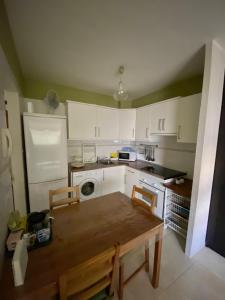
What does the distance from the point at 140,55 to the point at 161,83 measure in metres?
0.95

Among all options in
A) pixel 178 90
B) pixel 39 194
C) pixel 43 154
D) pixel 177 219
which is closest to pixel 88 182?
pixel 39 194

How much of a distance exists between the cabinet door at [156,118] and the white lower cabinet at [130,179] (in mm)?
892

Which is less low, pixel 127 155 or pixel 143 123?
pixel 143 123

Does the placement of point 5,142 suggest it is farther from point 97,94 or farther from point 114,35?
point 97,94

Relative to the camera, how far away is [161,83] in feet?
7.83

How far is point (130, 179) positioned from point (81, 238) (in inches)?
74.5

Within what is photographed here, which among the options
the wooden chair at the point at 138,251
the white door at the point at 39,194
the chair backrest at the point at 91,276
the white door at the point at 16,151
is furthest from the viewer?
the white door at the point at 39,194

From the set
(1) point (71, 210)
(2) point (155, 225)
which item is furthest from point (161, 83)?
(1) point (71, 210)

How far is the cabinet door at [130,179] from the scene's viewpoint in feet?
8.66

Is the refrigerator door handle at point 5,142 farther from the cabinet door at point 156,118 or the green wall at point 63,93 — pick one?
the cabinet door at point 156,118

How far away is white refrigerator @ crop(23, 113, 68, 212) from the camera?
6.29ft

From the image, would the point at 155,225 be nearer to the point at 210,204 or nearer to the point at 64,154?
the point at 210,204

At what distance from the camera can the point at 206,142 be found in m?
1.46

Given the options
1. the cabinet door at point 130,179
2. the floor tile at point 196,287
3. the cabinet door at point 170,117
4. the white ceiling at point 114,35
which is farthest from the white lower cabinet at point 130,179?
the white ceiling at point 114,35
